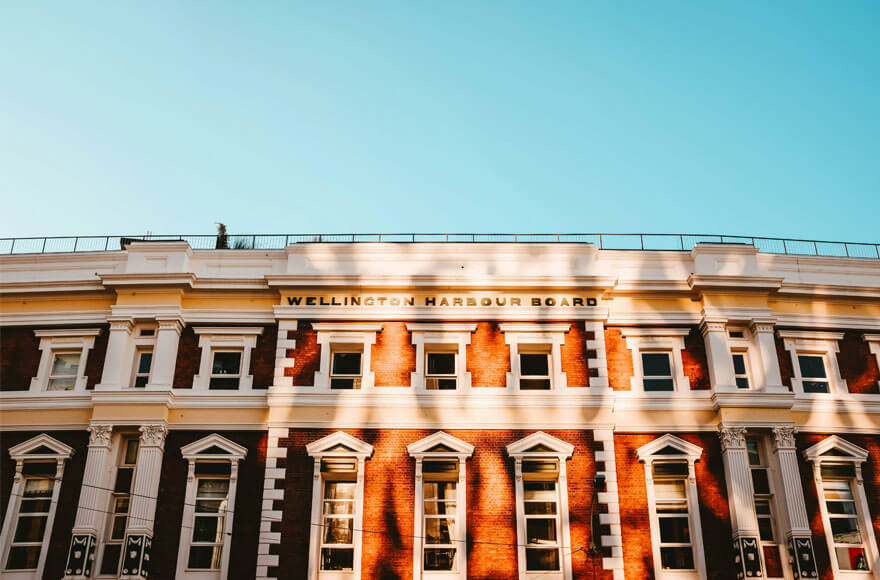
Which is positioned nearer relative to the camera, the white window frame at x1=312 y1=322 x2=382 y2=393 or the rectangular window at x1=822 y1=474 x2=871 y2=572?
the rectangular window at x1=822 y1=474 x2=871 y2=572

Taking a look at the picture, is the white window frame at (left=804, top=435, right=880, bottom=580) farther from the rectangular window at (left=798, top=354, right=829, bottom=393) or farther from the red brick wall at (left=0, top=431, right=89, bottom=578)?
the red brick wall at (left=0, top=431, right=89, bottom=578)

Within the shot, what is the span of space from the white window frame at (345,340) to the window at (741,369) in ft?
38.6

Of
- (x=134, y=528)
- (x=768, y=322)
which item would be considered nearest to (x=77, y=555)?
(x=134, y=528)

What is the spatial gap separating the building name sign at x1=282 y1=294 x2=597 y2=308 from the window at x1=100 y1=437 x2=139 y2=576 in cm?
684

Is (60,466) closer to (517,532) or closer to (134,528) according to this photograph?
(134,528)

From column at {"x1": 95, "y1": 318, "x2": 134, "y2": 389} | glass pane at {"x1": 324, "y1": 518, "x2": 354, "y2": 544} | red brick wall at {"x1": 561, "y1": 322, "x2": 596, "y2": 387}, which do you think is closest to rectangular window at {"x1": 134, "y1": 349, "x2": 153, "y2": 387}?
column at {"x1": 95, "y1": 318, "x2": 134, "y2": 389}

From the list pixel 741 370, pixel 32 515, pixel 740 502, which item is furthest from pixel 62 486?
pixel 741 370

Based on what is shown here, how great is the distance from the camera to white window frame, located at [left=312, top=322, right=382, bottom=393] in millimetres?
27406

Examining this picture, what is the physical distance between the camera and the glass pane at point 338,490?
26.0 meters

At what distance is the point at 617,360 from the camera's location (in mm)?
27938

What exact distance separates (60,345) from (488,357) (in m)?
14.3

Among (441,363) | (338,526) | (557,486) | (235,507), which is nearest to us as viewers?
(338,526)

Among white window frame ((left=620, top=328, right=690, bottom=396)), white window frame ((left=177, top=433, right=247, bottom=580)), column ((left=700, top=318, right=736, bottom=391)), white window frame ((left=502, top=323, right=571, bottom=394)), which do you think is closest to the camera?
white window frame ((left=177, top=433, right=247, bottom=580))

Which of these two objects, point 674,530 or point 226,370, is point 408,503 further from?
point 674,530
